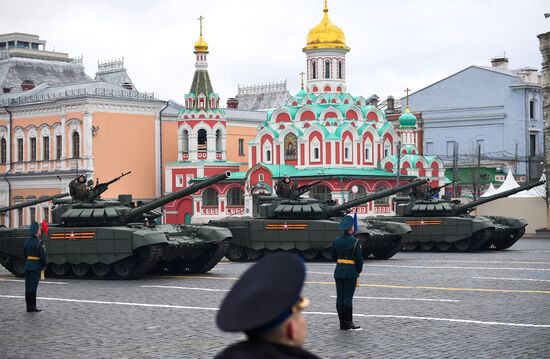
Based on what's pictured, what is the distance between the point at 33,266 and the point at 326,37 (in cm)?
4541

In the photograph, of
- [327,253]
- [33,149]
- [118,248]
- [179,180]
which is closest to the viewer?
[118,248]

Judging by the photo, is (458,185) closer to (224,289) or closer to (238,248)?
(238,248)

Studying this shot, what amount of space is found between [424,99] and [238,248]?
47.3 m

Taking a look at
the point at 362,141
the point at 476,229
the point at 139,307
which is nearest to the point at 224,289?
the point at 139,307

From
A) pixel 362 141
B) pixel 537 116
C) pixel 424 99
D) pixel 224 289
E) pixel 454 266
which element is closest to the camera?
pixel 224 289

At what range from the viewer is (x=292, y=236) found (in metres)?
27.5

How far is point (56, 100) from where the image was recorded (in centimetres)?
6103

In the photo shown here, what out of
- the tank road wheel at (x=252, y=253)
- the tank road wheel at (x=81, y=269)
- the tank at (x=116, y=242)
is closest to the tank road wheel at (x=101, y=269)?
the tank at (x=116, y=242)

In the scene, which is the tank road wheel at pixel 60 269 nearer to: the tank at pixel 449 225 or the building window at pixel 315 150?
the tank at pixel 449 225

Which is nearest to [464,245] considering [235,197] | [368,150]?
[368,150]

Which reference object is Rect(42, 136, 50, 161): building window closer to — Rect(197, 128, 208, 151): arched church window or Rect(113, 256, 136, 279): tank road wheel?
Rect(197, 128, 208, 151): arched church window

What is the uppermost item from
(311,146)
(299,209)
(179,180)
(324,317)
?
(311,146)

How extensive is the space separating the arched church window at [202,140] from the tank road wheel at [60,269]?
39.8 metres

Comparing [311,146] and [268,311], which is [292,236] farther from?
[311,146]
